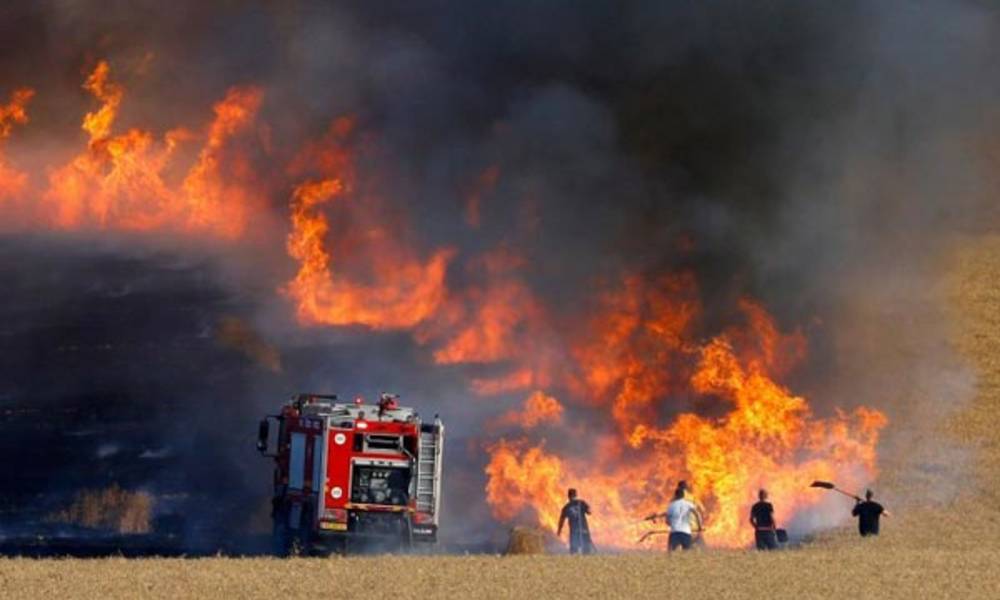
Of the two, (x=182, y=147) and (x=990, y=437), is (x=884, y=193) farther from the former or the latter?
(x=182, y=147)

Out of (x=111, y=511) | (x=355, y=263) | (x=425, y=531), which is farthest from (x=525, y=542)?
(x=111, y=511)

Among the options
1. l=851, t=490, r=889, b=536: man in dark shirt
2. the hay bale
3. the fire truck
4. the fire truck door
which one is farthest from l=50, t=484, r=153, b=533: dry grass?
l=851, t=490, r=889, b=536: man in dark shirt

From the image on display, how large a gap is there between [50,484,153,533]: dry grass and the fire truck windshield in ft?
27.2

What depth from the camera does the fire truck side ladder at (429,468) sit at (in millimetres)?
34844

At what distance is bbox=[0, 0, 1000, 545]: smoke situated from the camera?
43.9 meters

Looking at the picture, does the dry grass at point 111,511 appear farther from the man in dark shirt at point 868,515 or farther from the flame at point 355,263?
the man in dark shirt at point 868,515

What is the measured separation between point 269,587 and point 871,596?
824cm

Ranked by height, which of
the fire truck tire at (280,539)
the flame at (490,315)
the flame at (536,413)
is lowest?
the fire truck tire at (280,539)

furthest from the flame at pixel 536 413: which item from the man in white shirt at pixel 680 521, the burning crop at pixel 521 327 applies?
the man in white shirt at pixel 680 521

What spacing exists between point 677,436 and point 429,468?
667 cm

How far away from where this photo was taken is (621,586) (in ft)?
85.8

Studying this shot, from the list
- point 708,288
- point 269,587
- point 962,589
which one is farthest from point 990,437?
point 269,587

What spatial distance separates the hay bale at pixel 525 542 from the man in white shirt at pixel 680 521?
2.94 m

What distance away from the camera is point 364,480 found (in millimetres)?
34906
